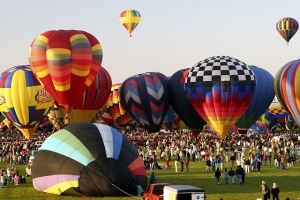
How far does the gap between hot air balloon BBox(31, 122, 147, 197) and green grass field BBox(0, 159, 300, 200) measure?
51cm

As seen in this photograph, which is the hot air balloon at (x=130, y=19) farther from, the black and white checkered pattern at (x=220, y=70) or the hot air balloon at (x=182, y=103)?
the black and white checkered pattern at (x=220, y=70)

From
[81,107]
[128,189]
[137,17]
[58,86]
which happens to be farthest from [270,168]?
[137,17]

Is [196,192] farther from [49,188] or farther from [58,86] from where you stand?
[58,86]

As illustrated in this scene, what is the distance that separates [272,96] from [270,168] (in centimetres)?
1620

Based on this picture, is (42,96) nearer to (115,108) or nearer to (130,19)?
(130,19)

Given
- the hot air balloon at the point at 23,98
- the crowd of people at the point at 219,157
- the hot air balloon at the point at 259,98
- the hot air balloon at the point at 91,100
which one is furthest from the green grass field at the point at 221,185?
the hot air balloon at the point at 91,100

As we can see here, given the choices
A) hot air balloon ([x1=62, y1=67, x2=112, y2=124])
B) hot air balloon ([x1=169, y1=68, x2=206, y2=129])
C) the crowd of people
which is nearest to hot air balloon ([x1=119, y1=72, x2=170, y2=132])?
hot air balloon ([x1=169, y1=68, x2=206, y2=129])

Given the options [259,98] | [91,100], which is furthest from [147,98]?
[259,98]

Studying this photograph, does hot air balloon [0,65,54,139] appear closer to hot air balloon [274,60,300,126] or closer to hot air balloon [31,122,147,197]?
hot air balloon [274,60,300,126]

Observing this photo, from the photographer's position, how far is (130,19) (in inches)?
2447

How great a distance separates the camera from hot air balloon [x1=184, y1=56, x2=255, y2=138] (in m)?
39.7

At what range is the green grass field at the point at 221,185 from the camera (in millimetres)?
22141

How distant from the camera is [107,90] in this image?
49469 millimetres

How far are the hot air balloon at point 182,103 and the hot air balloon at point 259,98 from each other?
3767mm
